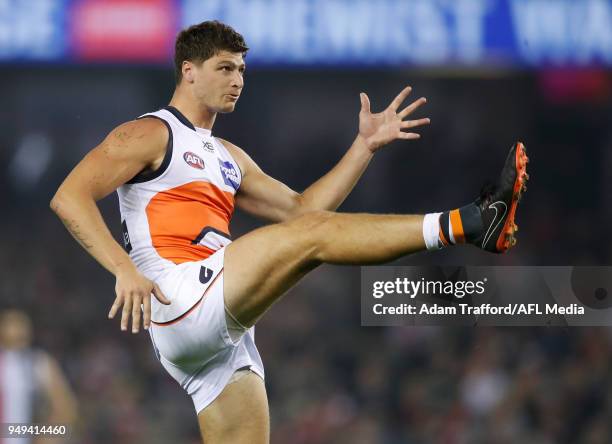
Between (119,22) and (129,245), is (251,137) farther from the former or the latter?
(129,245)

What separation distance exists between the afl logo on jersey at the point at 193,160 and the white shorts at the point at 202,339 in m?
0.48

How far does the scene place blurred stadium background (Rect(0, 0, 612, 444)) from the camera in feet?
31.9

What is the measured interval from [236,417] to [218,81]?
1530mm

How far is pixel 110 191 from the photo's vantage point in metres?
4.40

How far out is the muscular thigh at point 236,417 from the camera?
4.80m

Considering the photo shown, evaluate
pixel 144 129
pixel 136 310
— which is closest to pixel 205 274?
pixel 136 310

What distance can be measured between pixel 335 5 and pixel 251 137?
3.07 m

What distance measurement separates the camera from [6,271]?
12.2m

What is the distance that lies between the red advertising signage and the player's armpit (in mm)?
4966

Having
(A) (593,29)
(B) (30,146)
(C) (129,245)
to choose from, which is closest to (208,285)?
(C) (129,245)

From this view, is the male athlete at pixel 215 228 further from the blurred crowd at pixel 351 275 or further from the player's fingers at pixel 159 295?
the blurred crowd at pixel 351 275

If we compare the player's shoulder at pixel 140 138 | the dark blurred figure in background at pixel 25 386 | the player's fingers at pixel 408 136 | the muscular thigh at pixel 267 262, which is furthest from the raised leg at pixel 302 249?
the dark blurred figure in background at pixel 25 386

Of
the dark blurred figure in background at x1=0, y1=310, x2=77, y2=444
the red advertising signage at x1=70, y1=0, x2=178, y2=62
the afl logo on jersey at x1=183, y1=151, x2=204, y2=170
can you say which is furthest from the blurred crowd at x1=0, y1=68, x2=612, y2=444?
the afl logo on jersey at x1=183, y1=151, x2=204, y2=170

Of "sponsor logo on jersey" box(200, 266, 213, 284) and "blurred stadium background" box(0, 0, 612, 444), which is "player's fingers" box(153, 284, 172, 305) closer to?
"sponsor logo on jersey" box(200, 266, 213, 284)
